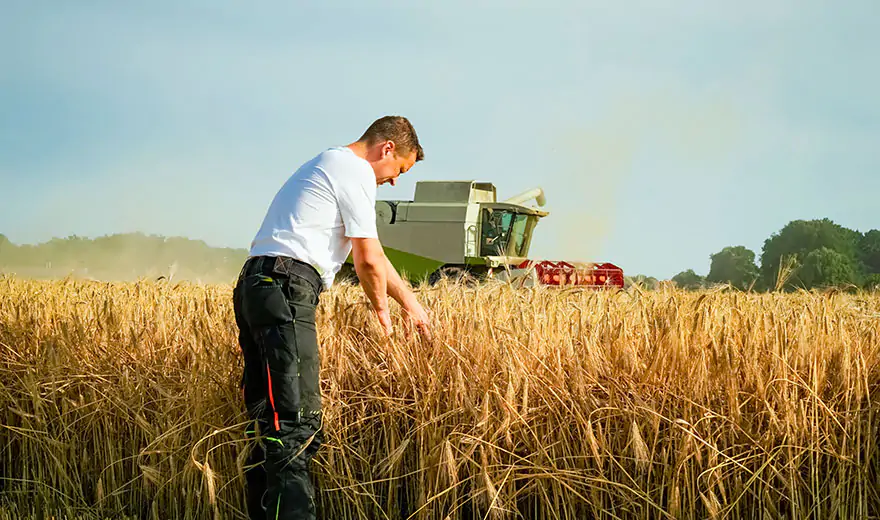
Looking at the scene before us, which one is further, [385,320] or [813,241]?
[813,241]

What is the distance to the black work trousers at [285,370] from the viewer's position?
9.39 feet

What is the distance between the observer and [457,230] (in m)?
18.3

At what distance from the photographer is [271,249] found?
3021 mm

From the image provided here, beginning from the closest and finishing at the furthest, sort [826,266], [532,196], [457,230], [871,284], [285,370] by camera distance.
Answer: [285,370]
[871,284]
[457,230]
[532,196]
[826,266]

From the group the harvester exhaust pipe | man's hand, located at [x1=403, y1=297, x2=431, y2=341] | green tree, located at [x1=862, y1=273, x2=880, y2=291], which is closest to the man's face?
man's hand, located at [x1=403, y1=297, x2=431, y2=341]

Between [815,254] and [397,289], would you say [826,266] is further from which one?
[397,289]

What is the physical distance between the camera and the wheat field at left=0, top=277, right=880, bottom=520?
294 cm

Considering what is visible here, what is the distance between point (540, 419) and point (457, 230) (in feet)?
50.1

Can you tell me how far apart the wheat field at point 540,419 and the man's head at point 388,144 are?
0.78 m

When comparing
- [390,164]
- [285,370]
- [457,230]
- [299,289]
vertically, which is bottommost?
[285,370]

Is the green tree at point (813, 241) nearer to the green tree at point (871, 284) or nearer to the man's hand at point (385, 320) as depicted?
the green tree at point (871, 284)

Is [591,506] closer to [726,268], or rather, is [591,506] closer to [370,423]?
[370,423]

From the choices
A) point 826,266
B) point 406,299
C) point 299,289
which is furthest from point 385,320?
point 826,266

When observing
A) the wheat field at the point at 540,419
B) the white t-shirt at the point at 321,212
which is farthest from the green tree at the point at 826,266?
the white t-shirt at the point at 321,212
